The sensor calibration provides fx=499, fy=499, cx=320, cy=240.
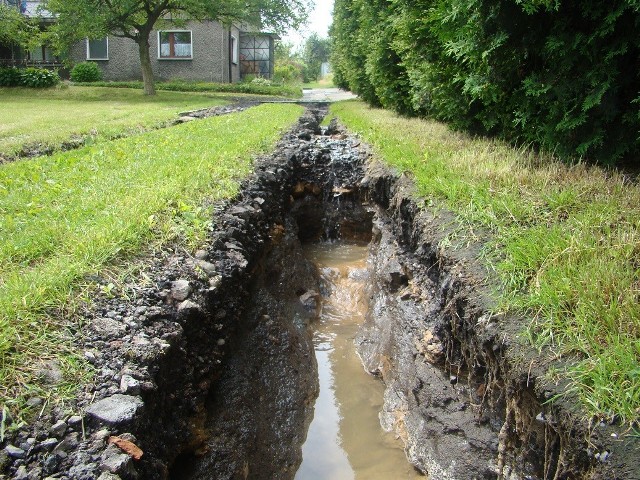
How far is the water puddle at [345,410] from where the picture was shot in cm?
341

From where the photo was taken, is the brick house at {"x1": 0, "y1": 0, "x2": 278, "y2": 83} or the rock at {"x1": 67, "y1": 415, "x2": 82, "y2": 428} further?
the brick house at {"x1": 0, "y1": 0, "x2": 278, "y2": 83}

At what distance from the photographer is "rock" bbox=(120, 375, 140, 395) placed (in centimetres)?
212

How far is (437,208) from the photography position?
4.12 m

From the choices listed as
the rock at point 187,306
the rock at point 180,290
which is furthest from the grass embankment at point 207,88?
the rock at point 187,306

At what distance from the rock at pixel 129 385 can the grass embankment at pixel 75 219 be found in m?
0.21

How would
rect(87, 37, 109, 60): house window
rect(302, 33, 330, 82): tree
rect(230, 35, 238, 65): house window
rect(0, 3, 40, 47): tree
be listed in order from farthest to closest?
rect(302, 33, 330, 82): tree
rect(230, 35, 238, 65): house window
rect(87, 37, 109, 60): house window
rect(0, 3, 40, 47): tree

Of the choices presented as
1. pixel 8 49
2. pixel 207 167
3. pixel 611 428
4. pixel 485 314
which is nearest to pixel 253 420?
pixel 485 314

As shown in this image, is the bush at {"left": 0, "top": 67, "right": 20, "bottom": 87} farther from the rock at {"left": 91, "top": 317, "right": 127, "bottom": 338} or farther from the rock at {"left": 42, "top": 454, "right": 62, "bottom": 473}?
the rock at {"left": 42, "top": 454, "right": 62, "bottom": 473}

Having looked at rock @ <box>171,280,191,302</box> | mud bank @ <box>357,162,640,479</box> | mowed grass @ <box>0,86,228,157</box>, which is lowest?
mud bank @ <box>357,162,640,479</box>

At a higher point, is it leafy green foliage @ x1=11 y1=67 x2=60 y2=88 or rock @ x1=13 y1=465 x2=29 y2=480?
leafy green foliage @ x1=11 y1=67 x2=60 y2=88

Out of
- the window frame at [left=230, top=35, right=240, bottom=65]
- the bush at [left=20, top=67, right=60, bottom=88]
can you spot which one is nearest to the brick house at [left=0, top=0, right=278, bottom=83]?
the window frame at [left=230, top=35, right=240, bottom=65]

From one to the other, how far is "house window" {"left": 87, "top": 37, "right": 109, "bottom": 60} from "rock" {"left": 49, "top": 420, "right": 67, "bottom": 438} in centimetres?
3101

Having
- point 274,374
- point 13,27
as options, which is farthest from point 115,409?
point 13,27

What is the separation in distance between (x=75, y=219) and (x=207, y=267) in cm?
109
